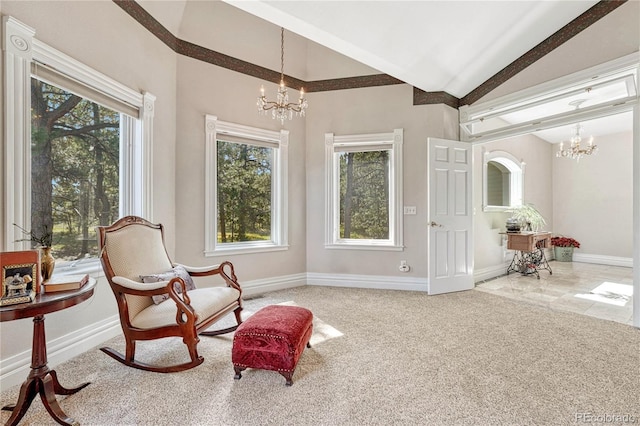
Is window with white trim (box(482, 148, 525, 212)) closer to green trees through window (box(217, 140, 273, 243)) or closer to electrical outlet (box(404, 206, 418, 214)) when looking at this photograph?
electrical outlet (box(404, 206, 418, 214))

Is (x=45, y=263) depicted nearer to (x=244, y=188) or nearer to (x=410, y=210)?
(x=244, y=188)

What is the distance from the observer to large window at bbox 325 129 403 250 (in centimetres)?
468

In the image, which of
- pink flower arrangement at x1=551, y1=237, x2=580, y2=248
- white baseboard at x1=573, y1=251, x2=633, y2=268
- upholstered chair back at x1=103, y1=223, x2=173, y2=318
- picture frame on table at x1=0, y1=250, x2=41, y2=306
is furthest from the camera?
pink flower arrangement at x1=551, y1=237, x2=580, y2=248

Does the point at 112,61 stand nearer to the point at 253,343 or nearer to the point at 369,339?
the point at 253,343

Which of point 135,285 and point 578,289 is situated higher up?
point 135,285

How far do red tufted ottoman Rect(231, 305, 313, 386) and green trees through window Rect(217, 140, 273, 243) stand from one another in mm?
2314

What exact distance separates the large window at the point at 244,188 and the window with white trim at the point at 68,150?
0.88 m

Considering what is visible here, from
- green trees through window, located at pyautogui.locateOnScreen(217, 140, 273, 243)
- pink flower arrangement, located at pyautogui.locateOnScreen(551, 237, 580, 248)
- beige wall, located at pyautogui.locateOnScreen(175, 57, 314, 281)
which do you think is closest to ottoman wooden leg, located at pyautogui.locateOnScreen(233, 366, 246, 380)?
beige wall, located at pyautogui.locateOnScreen(175, 57, 314, 281)

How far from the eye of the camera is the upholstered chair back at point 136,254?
235cm

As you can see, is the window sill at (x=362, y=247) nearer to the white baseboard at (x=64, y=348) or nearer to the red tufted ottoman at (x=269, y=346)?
the red tufted ottoman at (x=269, y=346)

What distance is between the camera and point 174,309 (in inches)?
90.1

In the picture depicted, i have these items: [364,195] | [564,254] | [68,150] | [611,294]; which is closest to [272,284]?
[364,195]

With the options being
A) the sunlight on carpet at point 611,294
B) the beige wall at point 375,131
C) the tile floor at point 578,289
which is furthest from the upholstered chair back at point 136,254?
the sunlight on carpet at point 611,294

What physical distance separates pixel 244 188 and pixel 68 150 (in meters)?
2.08
